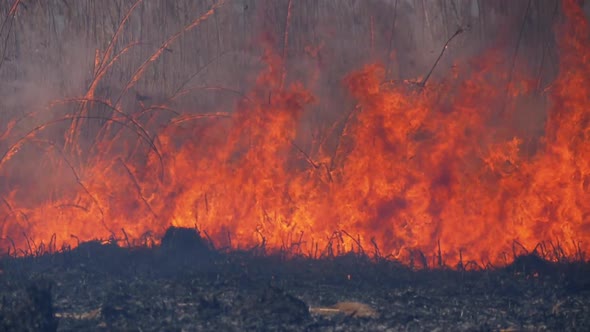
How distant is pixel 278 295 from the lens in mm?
12188

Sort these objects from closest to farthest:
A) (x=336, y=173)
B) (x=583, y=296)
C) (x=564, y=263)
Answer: (x=583, y=296) < (x=564, y=263) < (x=336, y=173)

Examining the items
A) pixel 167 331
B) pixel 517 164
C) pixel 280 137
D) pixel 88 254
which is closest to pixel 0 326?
pixel 167 331

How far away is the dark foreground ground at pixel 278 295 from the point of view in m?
11.8

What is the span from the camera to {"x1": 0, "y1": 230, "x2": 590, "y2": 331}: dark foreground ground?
11797mm

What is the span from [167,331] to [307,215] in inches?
276

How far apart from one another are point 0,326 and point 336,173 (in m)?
9.77

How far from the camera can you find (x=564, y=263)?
14883 mm

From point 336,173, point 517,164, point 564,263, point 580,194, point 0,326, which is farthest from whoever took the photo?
point 336,173

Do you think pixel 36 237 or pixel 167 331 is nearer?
pixel 167 331

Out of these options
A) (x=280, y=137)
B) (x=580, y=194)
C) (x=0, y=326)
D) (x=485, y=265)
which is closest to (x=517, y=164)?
(x=580, y=194)

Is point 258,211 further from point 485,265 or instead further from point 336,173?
point 485,265

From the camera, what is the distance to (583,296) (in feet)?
41.8

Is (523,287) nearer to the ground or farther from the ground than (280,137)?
nearer to the ground

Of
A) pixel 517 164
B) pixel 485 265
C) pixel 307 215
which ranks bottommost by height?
pixel 485 265
